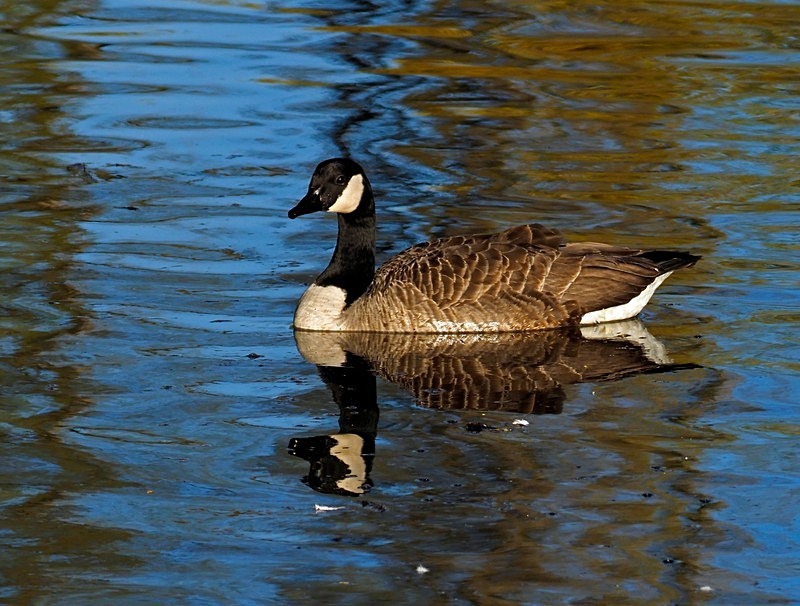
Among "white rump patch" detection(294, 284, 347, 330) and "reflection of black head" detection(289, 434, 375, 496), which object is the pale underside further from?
"reflection of black head" detection(289, 434, 375, 496)

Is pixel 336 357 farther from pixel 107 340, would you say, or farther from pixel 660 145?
pixel 660 145

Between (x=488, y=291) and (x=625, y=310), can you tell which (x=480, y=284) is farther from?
(x=625, y=310)

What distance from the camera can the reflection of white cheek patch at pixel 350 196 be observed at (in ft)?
37.3

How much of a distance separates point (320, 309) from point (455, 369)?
4.08ft

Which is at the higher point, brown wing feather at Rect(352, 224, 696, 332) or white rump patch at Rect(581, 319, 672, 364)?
brown wing feather at Rect(352, 224, 696, 332)

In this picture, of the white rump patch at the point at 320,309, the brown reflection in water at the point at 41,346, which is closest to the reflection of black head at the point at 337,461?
the brown reflection in water at the point at 41,346

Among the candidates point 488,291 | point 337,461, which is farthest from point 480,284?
point 337,461

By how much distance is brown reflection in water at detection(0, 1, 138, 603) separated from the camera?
24.0ft

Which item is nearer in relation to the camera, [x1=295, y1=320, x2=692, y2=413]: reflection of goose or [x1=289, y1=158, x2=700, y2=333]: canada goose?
[x1=295, y1=320, x2=692, y2=413]: reflection of goose

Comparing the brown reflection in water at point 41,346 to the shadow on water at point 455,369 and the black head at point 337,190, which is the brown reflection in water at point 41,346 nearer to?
the shadow on water at point 455,369

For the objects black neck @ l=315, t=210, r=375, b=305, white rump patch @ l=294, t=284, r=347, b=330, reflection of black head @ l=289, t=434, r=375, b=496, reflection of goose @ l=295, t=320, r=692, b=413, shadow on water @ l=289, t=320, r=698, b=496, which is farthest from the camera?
black neck @ l=315, t=210, r=375, b=305

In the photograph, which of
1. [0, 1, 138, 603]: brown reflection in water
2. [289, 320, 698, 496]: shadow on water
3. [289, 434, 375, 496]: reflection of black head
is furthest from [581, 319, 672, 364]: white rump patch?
[0, 1, 138, 603]: brown reflection in water

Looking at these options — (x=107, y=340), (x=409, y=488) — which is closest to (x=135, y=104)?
(x=107, y=340)

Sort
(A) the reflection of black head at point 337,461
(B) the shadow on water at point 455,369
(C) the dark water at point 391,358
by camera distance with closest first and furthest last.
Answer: (C) the dark water at point 391,358 < (A) the reflection of black head at point 337,461 < (B) the shadow on water at point 455,369
